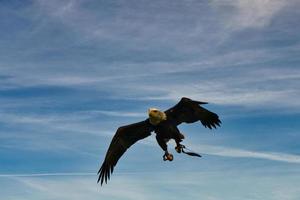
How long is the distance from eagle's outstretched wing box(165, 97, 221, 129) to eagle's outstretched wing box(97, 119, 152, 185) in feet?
5.78

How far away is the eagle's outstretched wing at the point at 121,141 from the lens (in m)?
22.7

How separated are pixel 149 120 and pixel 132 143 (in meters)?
3.30

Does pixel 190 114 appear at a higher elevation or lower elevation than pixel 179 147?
higher

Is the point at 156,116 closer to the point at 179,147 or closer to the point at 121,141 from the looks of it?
the point at 179,147

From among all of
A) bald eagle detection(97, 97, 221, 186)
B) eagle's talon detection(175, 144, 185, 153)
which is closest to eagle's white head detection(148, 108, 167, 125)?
bald eagle detection(97, 97, 221, 186)

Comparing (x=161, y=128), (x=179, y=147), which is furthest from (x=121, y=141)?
(x=179, y=147)

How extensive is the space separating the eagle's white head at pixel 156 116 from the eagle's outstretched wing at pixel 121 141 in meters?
2.00

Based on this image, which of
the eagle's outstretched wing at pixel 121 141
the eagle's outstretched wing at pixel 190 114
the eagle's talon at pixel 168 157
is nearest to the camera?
the eagle's talon at pixel 168 157

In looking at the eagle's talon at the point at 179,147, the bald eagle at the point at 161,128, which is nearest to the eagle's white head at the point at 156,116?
the bald eagle at the point at 161,128

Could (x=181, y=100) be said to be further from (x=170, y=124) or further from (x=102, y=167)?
(x=102, y=167)

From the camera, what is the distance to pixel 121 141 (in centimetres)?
2361

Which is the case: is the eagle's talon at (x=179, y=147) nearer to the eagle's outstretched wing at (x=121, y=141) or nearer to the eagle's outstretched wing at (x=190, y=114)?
the eagle's outstretched wing at (x=190, y=114)

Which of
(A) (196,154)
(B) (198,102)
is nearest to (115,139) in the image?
(B) (198,102)

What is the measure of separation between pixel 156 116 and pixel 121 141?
14.5 ft
